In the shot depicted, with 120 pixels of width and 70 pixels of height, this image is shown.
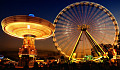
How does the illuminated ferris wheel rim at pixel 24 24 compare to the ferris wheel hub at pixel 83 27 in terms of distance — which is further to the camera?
the ferris wheel hub at pixel 83 27

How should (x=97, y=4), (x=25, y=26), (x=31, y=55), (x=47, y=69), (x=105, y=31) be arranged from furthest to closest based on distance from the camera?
(x=97, y=4) < (x=105, y=31) < (x=31, y=55) < (x=25, y=26) < (x=47, y=69)

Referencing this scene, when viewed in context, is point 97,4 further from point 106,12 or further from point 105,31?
point 105,31

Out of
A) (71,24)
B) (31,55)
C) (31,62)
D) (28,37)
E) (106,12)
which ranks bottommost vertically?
(31,62)

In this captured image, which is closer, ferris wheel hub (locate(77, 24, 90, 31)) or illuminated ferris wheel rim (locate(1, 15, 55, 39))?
illuminated ferris wheel rim (locate(1, 15, 55, 39))

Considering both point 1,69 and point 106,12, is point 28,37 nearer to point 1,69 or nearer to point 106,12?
point 1,69

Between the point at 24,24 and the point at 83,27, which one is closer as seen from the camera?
the point at 24,24

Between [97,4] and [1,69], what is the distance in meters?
20.8

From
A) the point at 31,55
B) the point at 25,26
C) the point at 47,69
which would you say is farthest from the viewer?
the point at 31,55

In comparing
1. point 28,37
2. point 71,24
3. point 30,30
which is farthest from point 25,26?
point 71,24

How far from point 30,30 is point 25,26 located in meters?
1.14

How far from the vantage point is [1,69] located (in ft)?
22.6

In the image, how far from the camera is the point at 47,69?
7.37 metres

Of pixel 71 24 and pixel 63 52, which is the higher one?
pixel 71 24

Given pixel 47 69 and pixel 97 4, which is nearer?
pixel 47 69
